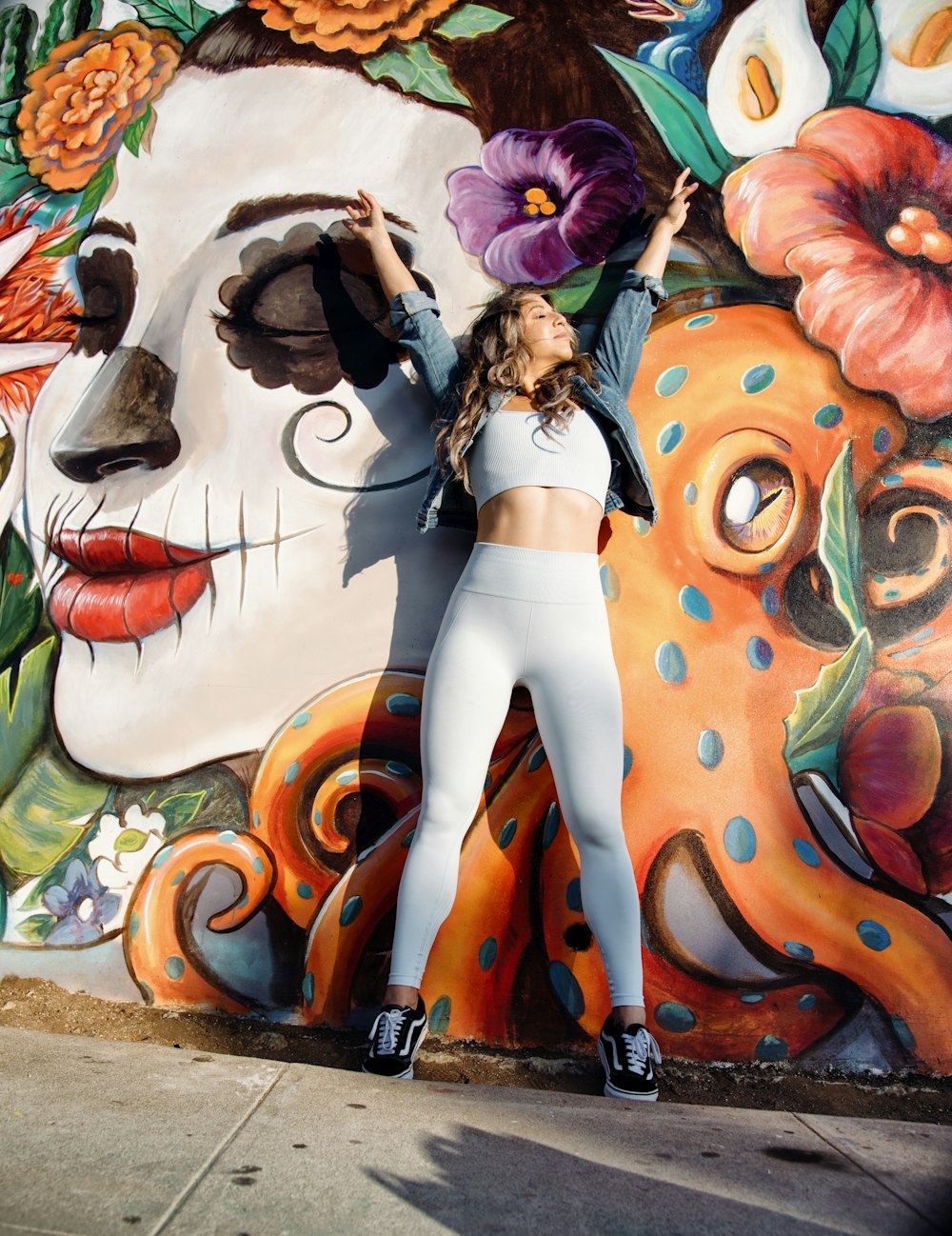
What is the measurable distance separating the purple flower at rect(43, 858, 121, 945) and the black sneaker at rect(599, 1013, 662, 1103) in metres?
1.47

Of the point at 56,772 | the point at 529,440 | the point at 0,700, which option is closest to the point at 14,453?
the point at 0,700

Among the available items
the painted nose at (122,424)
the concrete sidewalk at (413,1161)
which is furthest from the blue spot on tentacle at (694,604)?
the painted nose at (122,424)

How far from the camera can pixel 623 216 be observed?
9.48 ft

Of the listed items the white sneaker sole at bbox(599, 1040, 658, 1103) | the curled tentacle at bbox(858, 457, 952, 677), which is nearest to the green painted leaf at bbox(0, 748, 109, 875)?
the white sneaker sole at bbox(599, 1040, 658, 1103)

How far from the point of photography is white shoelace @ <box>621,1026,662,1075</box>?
2.23 meters

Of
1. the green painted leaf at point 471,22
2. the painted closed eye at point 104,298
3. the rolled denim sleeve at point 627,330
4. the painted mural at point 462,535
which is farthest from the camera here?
the painted closed eye at point 104,298

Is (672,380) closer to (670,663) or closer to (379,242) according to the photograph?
(670,663)

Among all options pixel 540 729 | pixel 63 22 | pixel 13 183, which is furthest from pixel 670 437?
pixel 63 22

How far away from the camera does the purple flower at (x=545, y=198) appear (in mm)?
2904

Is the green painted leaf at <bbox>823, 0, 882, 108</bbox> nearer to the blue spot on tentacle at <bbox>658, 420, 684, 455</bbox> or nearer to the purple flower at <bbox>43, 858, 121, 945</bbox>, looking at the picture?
the blue spot on tentacle at <bbox>658, 420, 684, 455</bbox>

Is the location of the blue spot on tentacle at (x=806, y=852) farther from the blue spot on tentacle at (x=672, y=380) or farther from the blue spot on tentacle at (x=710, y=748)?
the blue spot on tentacle at (x=672, y=380)

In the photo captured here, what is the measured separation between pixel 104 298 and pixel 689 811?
2449 millimetres

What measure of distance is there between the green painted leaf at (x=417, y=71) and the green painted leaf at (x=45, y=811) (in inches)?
92.6

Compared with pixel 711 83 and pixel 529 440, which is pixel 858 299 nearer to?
pixel 711 83
